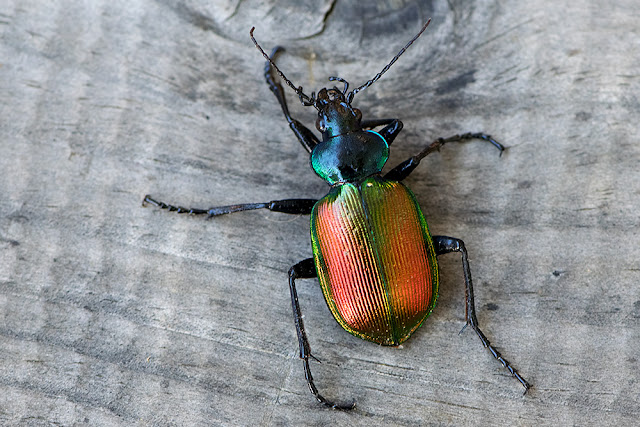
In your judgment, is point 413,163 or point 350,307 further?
point 413,163

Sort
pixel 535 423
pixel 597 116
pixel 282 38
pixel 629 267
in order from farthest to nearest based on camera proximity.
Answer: pixel 282 38
pixel 597 116
pixel 629 267
pixel 535 423

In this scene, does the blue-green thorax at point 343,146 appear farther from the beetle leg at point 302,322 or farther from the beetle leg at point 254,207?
the beetle leg at point 302,322

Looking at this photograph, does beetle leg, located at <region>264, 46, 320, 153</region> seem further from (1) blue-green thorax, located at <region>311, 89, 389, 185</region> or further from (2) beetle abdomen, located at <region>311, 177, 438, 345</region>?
(2) beetle abdomen, located at <region>311, 177, 438, 345</region>

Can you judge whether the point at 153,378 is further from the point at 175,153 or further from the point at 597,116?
the point at 597,116

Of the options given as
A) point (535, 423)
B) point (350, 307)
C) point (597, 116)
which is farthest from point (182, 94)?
point (535, 423)

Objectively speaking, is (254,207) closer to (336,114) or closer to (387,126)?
(336,114)

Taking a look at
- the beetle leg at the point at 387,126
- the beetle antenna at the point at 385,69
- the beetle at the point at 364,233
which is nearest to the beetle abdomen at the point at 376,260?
the beetle at the point at 364,233
